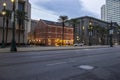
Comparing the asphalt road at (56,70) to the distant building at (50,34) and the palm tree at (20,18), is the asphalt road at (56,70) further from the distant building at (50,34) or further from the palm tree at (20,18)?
the distant building at (50,34)

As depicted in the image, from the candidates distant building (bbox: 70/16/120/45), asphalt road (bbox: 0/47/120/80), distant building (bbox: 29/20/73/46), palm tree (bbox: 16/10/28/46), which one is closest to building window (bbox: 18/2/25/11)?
palm tree (bbox: 16/10/28/46)

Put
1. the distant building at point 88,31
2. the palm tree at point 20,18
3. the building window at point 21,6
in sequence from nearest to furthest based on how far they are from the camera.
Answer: the palm tree at point 20,18, the building window at point 21,6, the distant building at point 88,31

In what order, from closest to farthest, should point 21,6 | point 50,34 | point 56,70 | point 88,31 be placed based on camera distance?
point 56,70 < point 21,6 < point 50,34 < point 88,31

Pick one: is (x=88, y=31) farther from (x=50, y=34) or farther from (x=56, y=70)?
(x=56, y=70)

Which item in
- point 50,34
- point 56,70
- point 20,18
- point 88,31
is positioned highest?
point 20,18

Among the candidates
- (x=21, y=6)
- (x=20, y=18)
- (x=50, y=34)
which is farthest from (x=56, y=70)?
(x=50, y=34)

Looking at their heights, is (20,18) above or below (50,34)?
above

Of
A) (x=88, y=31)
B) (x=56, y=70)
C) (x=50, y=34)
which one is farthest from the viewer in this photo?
(x=88, y=31)

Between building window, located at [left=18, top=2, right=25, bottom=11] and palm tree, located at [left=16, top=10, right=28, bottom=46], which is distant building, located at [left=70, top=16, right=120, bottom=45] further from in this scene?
palm tree, located at [left=16, top=10, right=28, bottom=46]

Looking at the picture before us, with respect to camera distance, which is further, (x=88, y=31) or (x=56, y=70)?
(x=88, y=31)

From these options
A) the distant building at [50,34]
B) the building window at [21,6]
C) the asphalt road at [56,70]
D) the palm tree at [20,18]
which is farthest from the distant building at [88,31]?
the asphalt road at [56,70]

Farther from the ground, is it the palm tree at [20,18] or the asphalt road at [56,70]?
the palm tree at [20,18]

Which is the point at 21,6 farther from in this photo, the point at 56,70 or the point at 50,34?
the point at 56,70

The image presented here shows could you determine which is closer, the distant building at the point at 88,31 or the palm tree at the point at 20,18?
the palm tree at the point at 20,18
